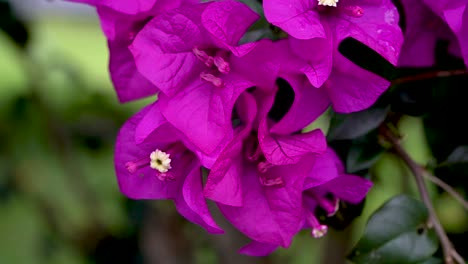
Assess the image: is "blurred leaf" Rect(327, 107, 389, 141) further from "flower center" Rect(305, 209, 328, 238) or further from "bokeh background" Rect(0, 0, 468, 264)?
"bokeh background" Rect(0, 0, 468, 264)

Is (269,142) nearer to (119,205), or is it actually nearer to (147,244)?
(147,244)

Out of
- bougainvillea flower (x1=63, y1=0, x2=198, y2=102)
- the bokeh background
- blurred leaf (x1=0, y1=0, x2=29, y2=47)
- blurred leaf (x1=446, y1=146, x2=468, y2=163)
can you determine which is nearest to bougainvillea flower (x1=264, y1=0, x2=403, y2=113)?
bougainvillea flower (x1=63, y1=0, x2=198, y2=102)

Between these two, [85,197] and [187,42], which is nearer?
[187,42]

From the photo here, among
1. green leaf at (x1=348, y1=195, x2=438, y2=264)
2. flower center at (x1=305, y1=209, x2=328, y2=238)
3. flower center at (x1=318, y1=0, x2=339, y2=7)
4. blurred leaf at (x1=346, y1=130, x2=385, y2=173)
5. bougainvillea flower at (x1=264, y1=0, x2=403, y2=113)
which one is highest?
flower center at (x1=318, y1=0, x2=339, y2=7)

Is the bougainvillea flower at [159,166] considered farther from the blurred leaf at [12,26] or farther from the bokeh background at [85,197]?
the blurred leaf at [12,26]

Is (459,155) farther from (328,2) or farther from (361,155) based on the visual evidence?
(328,2)

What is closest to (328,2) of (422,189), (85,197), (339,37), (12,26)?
(339,37)

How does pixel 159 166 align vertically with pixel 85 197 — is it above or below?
above
